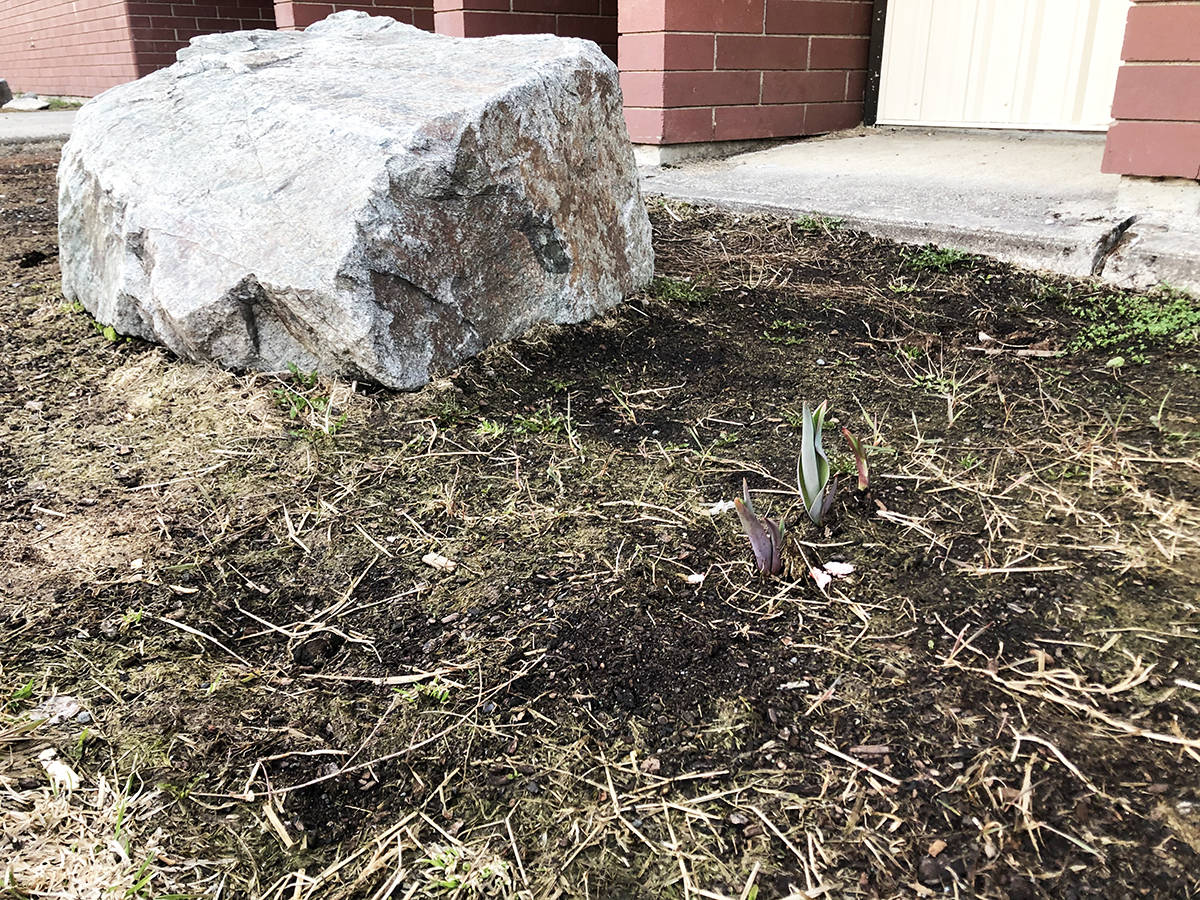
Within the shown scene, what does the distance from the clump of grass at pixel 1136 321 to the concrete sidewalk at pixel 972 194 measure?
129 millimetres

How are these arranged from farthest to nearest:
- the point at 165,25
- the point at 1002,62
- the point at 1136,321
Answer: the point at 165,25
the point at 1002,62
the point at 1136,321

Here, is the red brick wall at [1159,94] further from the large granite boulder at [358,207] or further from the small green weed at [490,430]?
the small green weed at [490,430]

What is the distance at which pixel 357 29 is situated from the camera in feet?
11.0

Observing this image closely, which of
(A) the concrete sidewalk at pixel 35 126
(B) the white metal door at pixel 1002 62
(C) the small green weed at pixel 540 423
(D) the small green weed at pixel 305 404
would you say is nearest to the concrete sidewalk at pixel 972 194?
(B) the white metal door at pixel 1002 62

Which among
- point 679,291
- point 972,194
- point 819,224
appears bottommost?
point 679,291

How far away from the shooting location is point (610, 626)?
1.45m

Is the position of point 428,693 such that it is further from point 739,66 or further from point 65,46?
point 65,46

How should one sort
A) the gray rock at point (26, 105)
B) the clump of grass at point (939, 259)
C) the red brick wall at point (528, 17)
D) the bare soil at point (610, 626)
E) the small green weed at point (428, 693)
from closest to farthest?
the bare soil at point (610, 626) < the small green weed at point (428, 693) < the clump of grass at point (939, 259) < the red brick wall at point (528, 17) < the gray rock at point (26, 105)

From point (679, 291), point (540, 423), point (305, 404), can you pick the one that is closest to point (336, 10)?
point (679, 291)

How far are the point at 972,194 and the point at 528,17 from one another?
352 centimetres

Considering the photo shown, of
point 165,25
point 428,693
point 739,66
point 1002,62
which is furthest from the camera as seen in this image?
point 165,25

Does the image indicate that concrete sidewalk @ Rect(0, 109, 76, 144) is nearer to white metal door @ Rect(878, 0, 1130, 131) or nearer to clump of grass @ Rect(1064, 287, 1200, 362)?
white metal door @ Rect(878, 0, 1130, 131)

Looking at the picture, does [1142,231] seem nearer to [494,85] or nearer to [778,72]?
[494,85]

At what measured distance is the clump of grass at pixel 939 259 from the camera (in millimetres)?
3051
